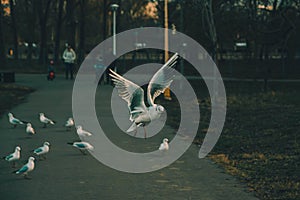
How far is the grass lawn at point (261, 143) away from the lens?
34.6ft

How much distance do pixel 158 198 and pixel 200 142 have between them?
6144mm

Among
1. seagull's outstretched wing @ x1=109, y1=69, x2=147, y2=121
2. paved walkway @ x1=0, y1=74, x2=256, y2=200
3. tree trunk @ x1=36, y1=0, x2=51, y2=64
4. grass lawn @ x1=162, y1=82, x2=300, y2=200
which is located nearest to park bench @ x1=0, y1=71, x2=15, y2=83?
grass lawn @ x1=162, y1=82, x2=300, y2=200

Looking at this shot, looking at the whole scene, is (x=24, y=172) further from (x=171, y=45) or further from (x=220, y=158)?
(x=171, y=45)

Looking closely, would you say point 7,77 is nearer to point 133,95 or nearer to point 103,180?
point 133,95

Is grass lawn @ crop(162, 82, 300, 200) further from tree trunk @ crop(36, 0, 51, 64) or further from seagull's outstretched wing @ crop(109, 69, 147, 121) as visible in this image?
tree trunk @ crop(36, 0, 51, 64)

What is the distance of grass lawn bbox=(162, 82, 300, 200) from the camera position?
10.6 m

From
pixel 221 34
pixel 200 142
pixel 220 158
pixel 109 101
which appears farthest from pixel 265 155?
pixel 221 34

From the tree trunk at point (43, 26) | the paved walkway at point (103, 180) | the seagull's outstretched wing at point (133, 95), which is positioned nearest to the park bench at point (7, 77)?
the paved walkway at point (103, 180)

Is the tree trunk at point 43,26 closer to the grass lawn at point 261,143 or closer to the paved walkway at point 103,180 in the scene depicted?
the grass lawn at point 261,143

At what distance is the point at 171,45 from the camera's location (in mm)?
60531

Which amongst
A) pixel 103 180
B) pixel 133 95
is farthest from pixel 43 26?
pixel 103 180

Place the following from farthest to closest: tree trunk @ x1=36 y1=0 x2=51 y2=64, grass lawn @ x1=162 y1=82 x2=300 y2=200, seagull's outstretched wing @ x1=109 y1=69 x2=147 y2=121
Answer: tree trunk @ x1=36 y1=0 x2=51 y2=64 → seagull's outstretched wing @ x1=109 y1=69 x2=147 y2=121 → grass lawn @ x1=162 y1=82 x2=300 y2=200

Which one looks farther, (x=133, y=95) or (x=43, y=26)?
(x=43, y=26)

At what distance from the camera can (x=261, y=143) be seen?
1505 cm
